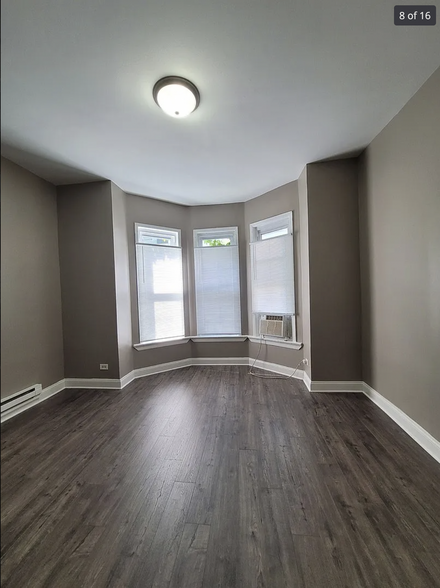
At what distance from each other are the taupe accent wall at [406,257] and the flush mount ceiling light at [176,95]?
→ 1.56 metres

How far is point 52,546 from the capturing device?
1058 millimetres

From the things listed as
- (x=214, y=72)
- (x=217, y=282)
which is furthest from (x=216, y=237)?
(x=214, y=72)

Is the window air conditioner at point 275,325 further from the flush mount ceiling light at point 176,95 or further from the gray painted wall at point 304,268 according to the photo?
the flush mount ceiling light at point 176,95

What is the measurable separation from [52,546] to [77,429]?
1018 millimetres

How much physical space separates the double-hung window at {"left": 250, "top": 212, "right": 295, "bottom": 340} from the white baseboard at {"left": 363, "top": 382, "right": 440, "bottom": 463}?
1.08m

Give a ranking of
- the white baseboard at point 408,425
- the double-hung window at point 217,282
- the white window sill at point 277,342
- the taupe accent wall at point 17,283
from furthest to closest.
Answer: the double-hung window at point 217,282, the white window sill at point 277,342, the white baseboard at point 408,425, the taupe accent wall at point 17,283

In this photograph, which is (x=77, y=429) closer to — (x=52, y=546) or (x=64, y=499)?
(x=64, y=499)

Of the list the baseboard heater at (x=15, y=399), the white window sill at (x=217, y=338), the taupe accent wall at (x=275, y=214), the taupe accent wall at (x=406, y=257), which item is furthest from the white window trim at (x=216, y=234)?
the baseboard heater at (x=15, y=399)

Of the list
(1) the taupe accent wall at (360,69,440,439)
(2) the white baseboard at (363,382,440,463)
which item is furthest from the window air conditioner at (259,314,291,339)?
(2) the white baseboard at (363,382,440,463)

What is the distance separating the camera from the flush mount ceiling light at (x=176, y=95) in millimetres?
1493

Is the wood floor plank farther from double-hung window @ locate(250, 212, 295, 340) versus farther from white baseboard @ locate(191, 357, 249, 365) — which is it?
white baseboard @ locate(191, 357, 249, 365)

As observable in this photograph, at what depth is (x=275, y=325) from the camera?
3.25 m

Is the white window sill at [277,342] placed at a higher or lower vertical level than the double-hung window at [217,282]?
lower

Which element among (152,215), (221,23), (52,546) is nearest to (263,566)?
(52,546)
